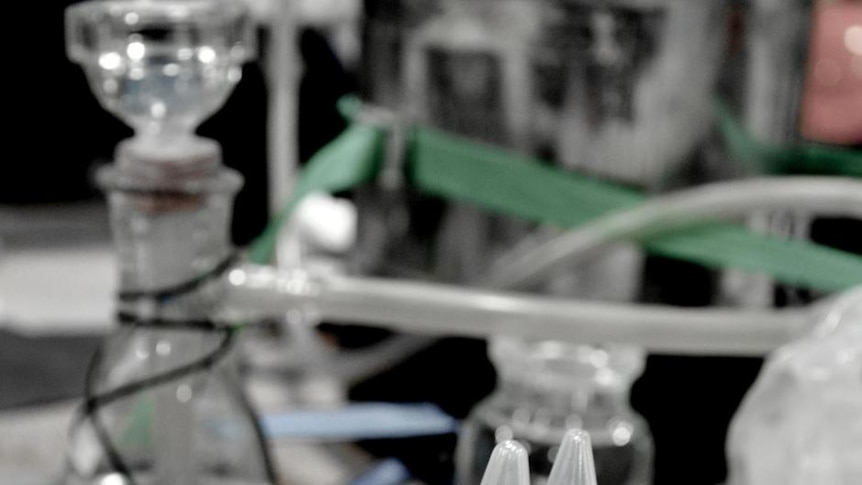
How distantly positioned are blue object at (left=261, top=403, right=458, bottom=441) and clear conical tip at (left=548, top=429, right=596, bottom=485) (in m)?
0.21

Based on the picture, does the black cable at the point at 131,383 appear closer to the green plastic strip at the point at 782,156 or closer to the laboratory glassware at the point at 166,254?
the laboratory glassware at the point at 166,254

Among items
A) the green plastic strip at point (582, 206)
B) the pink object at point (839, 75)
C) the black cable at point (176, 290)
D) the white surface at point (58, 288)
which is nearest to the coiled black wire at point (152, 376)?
the black cable at point (176, 290)

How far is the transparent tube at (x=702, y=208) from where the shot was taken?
37 cm

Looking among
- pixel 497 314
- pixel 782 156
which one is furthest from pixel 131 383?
pixel 782 156

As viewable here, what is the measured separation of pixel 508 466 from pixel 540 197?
20 centimetres

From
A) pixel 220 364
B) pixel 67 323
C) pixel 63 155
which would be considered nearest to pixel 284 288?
pixel 220 364

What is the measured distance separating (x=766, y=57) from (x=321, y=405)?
8.9 inches

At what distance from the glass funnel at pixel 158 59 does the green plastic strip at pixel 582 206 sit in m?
0.11

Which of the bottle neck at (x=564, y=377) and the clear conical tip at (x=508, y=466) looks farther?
the bottle neck at (x=564, y=377)

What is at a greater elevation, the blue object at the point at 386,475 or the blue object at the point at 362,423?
the blue object at the point at 362,423

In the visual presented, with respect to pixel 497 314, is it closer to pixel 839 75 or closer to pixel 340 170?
pixel 340 170

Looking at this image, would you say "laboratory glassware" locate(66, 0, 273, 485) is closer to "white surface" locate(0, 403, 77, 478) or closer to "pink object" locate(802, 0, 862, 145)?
"white surface" locate(0, 403, 77, 478)

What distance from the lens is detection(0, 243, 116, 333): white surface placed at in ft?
1.91

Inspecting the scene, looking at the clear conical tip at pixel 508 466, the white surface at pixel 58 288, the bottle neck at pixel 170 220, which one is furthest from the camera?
the white surface at pixel 58 288
